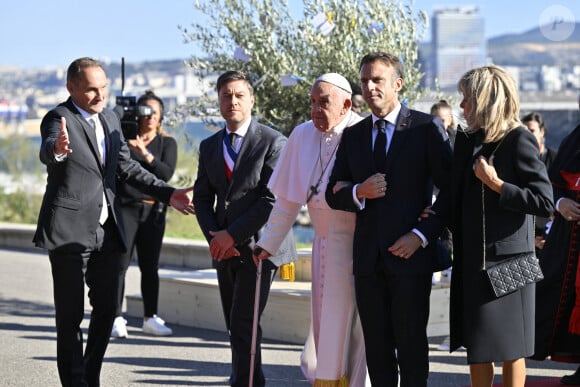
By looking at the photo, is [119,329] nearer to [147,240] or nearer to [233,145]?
[147,240]

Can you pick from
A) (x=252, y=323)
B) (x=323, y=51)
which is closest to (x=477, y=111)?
(x=252, y=323)

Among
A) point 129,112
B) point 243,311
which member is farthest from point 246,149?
point 129,112

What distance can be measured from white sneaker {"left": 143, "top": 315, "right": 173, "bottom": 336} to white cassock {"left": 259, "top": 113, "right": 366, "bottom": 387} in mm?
3359

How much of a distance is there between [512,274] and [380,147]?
938 millimetres

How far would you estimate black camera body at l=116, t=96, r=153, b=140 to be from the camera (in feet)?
28.5

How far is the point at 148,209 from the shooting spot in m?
9.27

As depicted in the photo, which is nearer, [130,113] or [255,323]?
[255,323]

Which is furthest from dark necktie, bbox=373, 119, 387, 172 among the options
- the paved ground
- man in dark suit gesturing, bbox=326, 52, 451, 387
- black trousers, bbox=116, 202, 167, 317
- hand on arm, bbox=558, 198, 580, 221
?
black trousers, bbox=116, 202, 167, 317

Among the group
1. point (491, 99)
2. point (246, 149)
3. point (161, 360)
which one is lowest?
point (161, 360)

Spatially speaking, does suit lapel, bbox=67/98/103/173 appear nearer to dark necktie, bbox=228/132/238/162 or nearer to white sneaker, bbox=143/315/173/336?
dark necktie, bbox=228/132/238/162

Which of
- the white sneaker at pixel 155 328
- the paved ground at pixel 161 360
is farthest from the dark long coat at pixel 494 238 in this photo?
the white sneaker at pixel 155 328

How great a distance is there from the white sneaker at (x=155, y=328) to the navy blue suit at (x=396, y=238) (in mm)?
4057

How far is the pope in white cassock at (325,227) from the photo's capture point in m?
5.71

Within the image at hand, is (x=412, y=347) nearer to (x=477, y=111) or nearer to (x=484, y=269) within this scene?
(x=484, y=269)
